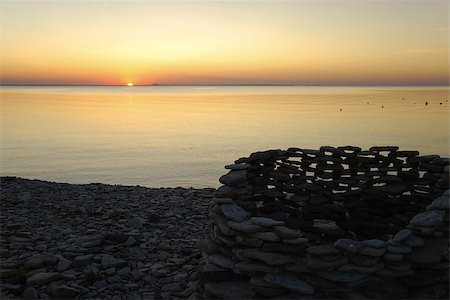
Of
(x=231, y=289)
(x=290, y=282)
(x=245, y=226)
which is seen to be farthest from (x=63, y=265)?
(x=290, y=282)

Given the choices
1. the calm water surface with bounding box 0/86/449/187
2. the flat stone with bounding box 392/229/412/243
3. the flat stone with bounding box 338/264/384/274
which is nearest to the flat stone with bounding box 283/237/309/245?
the flat stone with bounding box 338/264/384/274

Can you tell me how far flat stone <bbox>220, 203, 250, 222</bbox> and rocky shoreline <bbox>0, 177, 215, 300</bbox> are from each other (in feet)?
5.71

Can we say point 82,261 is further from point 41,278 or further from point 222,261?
point 222,261

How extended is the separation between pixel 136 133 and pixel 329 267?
47.6 metres

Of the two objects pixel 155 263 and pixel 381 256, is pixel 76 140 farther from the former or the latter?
pixel 381 256

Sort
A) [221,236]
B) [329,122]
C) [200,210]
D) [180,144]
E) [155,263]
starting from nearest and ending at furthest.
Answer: [221,236] < [155,263] < [200,210] < [180,144] < [329,122]

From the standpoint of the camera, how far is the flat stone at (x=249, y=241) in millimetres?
7904

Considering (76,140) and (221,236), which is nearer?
(221,236)

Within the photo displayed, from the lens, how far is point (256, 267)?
25.7 feet

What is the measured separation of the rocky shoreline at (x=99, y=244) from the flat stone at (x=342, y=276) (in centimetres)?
267

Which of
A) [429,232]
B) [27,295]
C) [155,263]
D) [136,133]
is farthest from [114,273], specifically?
[136,133]

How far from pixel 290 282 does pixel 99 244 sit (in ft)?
18.2

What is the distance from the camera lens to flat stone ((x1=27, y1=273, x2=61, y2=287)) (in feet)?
29.5

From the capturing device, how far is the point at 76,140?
149ft
